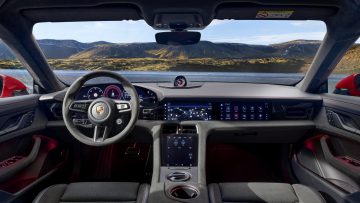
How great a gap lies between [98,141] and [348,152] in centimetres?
226

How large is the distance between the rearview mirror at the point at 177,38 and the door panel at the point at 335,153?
4.81ft

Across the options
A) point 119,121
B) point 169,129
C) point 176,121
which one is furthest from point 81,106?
point 176,121

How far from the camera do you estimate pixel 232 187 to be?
270 cm

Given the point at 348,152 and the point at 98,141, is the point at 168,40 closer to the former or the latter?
the point at 98,141

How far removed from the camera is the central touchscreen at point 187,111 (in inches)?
143

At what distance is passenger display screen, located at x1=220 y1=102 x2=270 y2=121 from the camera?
12.2 ft

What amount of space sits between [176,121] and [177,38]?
2.67ft

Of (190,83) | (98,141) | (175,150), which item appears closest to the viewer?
(98,141)

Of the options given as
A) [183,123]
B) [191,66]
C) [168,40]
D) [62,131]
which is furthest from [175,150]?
[191,66]

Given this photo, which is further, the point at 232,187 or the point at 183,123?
the point at 183,123

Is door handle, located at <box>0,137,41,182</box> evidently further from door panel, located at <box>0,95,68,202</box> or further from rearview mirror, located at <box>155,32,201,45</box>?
rearview mirror, located at <box>155,32,201,45</box>

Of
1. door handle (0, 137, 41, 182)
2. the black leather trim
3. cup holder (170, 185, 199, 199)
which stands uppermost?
the black leather trim

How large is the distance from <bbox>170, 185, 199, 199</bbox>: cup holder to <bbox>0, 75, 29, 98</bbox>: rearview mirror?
6.97 feet

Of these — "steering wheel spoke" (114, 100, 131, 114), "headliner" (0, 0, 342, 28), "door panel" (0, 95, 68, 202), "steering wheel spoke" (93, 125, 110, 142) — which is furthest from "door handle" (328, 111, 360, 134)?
"door panel" (0, 95, 68, 202)
